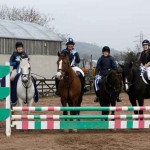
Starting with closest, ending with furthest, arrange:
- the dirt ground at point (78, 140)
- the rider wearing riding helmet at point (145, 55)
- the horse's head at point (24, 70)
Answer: the dirt ground at point (78, 140) < the horse's head at point (24, 70) < the rider wearing riding helmet at point (145, 55)

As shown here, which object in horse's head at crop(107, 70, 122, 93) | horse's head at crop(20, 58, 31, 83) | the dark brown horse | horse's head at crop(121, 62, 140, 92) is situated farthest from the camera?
horse's head at crop(121, 62, 140, 92)

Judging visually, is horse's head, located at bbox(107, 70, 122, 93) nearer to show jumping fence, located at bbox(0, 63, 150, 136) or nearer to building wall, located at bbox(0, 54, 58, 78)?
show jumping fence, located at bbox(0, 63, 150, 136)

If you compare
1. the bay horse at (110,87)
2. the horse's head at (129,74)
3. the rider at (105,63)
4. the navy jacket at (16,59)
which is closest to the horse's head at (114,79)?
the bay horse at (110,87)

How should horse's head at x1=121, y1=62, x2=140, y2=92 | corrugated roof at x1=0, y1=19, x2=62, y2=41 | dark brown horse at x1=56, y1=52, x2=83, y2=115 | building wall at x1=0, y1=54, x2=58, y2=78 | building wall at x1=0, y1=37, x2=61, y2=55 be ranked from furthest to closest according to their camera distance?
building wall at x1=0, y1=54, x2=58, y2=78, corrugated roof at x1=0, y1=19, x2=62, y2=41, building wall at x1=0, y1=37, x2=61, y2=55, horse's head at x1=121, y1=62, x2=140, y2=92, dark brown horse at x1=56, y1=52, x2=83, y2=115

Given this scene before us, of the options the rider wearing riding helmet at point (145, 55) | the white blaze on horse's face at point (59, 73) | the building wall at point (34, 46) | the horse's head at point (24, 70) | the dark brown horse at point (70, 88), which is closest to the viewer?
the white blaze on horse's face at point (59, 73)

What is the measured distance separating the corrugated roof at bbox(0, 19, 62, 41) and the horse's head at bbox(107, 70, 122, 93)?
20.1 metres

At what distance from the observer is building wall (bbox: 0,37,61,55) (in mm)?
29531

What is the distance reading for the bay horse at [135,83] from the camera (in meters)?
10.8

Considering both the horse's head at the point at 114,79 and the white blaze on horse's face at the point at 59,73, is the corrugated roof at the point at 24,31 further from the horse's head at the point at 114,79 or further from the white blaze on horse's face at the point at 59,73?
the white blaze on horse's face at the point at 59,73

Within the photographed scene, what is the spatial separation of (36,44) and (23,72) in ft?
72.9

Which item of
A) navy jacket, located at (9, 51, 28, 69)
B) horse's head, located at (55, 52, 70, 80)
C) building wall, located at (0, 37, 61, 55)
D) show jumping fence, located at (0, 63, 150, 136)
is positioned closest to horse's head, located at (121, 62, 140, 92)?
show jumping fence, located at (0, 63, 150, 136)

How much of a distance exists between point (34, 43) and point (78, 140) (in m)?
23.5

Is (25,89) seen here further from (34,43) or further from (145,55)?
(34,43)

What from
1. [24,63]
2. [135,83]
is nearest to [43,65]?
[135,83]
